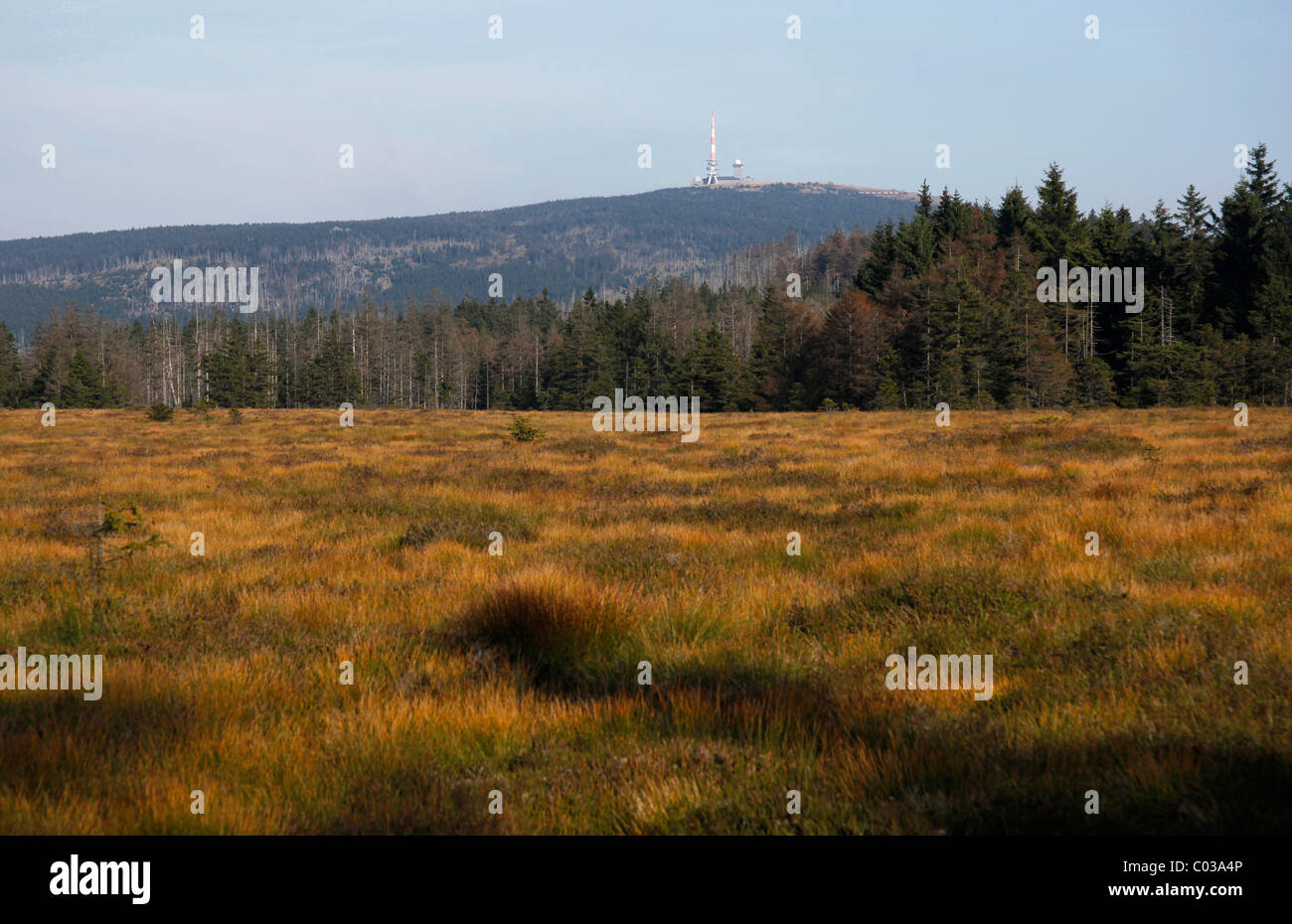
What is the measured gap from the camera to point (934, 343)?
51219mm

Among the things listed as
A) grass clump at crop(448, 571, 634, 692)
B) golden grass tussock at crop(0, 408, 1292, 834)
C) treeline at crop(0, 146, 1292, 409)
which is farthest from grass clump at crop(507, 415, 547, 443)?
treeline at crop(0, 146, 1292, 409)

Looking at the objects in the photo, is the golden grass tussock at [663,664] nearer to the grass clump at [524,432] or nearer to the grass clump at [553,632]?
the grass clump at [553,632]

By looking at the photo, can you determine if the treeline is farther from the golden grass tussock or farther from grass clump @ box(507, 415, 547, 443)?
the golden grass tussock

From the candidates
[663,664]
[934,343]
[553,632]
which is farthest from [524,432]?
[934,343]

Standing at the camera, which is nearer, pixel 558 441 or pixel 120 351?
pixel 558 441

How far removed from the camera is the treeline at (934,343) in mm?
48125

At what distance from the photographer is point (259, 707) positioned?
4.13 meters

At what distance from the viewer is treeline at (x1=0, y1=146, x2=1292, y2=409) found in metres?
48.1

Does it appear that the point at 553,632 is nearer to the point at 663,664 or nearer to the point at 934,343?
the point at 663,664

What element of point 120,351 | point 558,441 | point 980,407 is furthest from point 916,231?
point 120,351

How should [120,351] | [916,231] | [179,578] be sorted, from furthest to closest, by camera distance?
[120,351] < [916,231] < [179,578]
